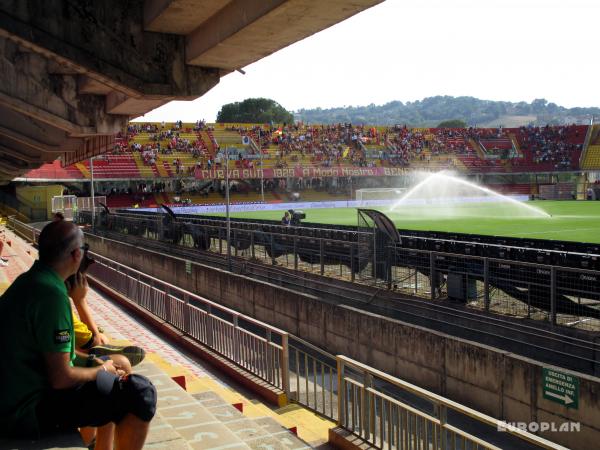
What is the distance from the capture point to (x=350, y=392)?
6637 millimetres

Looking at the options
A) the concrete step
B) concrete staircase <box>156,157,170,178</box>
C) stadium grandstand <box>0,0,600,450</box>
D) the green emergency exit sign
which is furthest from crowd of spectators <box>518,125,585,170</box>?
the concrete step

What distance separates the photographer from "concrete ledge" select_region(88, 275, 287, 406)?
8.59 metres

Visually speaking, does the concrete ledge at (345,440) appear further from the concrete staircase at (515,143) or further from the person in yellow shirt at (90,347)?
the concrete staircase at (515,143)

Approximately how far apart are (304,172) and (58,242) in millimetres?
63956

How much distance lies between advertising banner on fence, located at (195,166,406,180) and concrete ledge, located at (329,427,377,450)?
56.1 m

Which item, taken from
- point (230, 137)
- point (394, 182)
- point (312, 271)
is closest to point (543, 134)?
point (394, 182)

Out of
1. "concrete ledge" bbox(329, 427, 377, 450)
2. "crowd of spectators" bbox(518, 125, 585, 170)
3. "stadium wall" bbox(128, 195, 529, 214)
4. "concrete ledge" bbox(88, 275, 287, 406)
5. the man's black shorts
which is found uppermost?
"crowd of spectators" bbox(518, 125, 585, 170)

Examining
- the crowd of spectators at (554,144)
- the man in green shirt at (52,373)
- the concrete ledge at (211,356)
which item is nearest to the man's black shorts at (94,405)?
the man in green shirt at (52,373)

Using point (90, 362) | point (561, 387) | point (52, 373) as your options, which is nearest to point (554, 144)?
point (561, 387)

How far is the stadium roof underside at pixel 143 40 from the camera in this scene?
5194 mm

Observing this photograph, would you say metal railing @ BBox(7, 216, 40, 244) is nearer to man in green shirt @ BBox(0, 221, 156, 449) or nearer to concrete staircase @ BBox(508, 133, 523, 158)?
man in green shirt @ BBox(0, 221, 156, 449)

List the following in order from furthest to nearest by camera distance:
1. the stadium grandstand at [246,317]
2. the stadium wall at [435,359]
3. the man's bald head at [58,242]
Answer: the stadium wall at [435,359] → the stadium grandstand at [246,317] → the man's bald head at [58,242]

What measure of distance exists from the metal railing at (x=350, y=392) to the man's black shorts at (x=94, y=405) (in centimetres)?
253

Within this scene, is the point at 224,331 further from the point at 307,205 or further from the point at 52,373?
the point at 307,205
